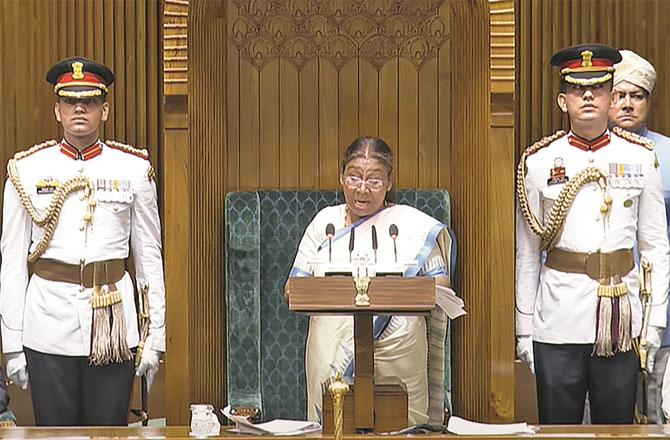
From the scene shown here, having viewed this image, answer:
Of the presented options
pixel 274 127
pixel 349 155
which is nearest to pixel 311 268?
pixel 349 155

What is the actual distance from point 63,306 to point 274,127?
1220 millimetres

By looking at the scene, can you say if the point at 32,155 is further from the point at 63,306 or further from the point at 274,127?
the point at 274,127

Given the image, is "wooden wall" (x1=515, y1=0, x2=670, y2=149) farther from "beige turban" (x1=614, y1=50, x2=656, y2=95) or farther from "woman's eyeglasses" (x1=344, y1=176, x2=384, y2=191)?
"woman's eyeglasses" (x1=344, y1=176, x2=384, y2=191)

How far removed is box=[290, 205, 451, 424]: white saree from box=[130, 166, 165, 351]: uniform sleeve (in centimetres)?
51

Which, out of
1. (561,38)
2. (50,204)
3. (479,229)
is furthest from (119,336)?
(561,38)

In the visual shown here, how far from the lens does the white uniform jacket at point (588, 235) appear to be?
18.9ft

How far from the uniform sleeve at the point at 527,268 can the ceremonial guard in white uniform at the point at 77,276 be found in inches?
52.3

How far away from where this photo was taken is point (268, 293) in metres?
6.23

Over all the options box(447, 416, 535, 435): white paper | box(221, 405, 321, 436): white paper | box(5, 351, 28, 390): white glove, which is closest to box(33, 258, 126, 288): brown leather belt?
box(5, 351, 28, 390): white glove

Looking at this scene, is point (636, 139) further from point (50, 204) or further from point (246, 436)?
point (50, 204)

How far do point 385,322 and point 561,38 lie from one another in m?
1.94

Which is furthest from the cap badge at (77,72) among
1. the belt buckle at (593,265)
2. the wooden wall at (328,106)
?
the belt buckle at (593,265)

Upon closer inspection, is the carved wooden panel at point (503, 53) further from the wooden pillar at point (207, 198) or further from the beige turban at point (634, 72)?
the wooden pillar at point (207, 198)

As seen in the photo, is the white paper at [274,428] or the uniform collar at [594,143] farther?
the uniform collar at [594,143]
